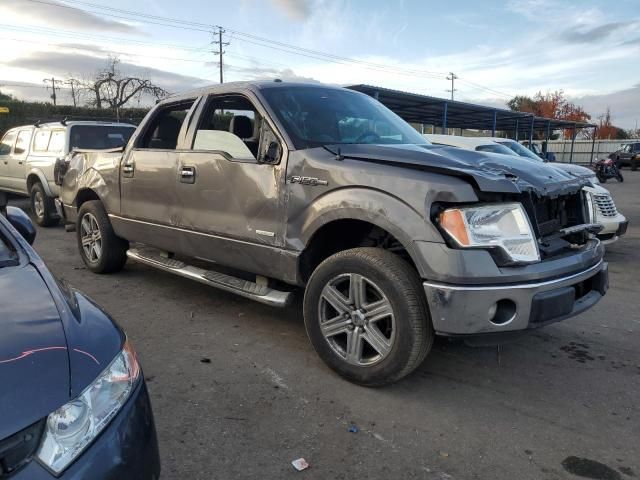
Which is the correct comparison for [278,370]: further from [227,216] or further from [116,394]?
[116,394]

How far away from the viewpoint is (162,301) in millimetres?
5102

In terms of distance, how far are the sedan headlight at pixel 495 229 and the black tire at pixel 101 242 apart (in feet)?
13.1

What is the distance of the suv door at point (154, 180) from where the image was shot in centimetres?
472

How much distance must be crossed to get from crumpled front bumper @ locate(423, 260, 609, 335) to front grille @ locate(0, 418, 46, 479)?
2018 millimetres

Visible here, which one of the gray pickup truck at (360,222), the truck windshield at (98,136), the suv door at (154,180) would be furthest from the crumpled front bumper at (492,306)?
the truck windshield at (98,136)

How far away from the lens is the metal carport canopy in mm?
20031

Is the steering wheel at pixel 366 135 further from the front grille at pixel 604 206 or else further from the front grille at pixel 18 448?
the front grille at pixel 604 206

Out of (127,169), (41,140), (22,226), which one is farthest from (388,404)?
(41,140)

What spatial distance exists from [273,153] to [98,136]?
710cm

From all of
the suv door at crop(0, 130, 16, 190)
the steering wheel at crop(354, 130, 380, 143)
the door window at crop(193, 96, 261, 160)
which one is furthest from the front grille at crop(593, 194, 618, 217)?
the suv door at crop(0, 130, 16, 190)

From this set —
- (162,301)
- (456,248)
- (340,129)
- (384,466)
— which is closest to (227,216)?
(340,129)

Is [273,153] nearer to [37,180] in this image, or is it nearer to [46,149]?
[46,149]

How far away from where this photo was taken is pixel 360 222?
142 inches

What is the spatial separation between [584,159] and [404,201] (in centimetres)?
4889
